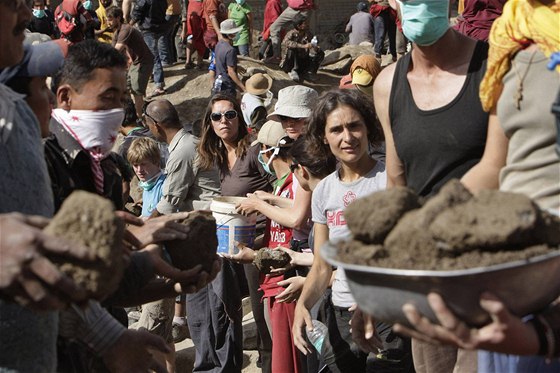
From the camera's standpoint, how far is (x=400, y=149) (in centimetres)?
404

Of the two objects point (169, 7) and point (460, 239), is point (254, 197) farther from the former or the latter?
point (169, 7)

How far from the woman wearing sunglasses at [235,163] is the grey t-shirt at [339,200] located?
1.61 meters

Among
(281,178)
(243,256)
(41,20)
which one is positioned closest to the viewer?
(243,256)

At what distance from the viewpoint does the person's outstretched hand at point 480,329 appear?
2.46m

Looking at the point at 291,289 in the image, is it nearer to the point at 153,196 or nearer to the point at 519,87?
the point at 153,196

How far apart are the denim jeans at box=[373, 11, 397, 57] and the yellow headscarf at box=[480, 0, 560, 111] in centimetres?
1551

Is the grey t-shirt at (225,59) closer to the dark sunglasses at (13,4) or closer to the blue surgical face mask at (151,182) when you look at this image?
the blue surgical face mask at (151,182)

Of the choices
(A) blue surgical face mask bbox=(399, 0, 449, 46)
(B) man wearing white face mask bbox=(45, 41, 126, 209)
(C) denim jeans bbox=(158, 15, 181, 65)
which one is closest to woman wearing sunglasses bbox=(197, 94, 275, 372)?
(B) man wearing white face mask bbox=(45, 41, 126, 209)

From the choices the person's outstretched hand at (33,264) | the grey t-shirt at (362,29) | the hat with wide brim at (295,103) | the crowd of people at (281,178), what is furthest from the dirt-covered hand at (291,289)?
the grey t-shirt at (362,29)

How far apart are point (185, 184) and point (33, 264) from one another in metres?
5.21

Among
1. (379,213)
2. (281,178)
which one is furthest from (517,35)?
(281,178)

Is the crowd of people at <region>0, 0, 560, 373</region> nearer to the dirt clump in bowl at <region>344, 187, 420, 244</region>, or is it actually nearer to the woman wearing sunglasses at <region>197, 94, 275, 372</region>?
the woman wearing sunglasses at <region>197, 94, 275, 372</region>

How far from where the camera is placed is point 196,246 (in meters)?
3.64

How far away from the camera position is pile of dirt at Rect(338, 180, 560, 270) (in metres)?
2.42
